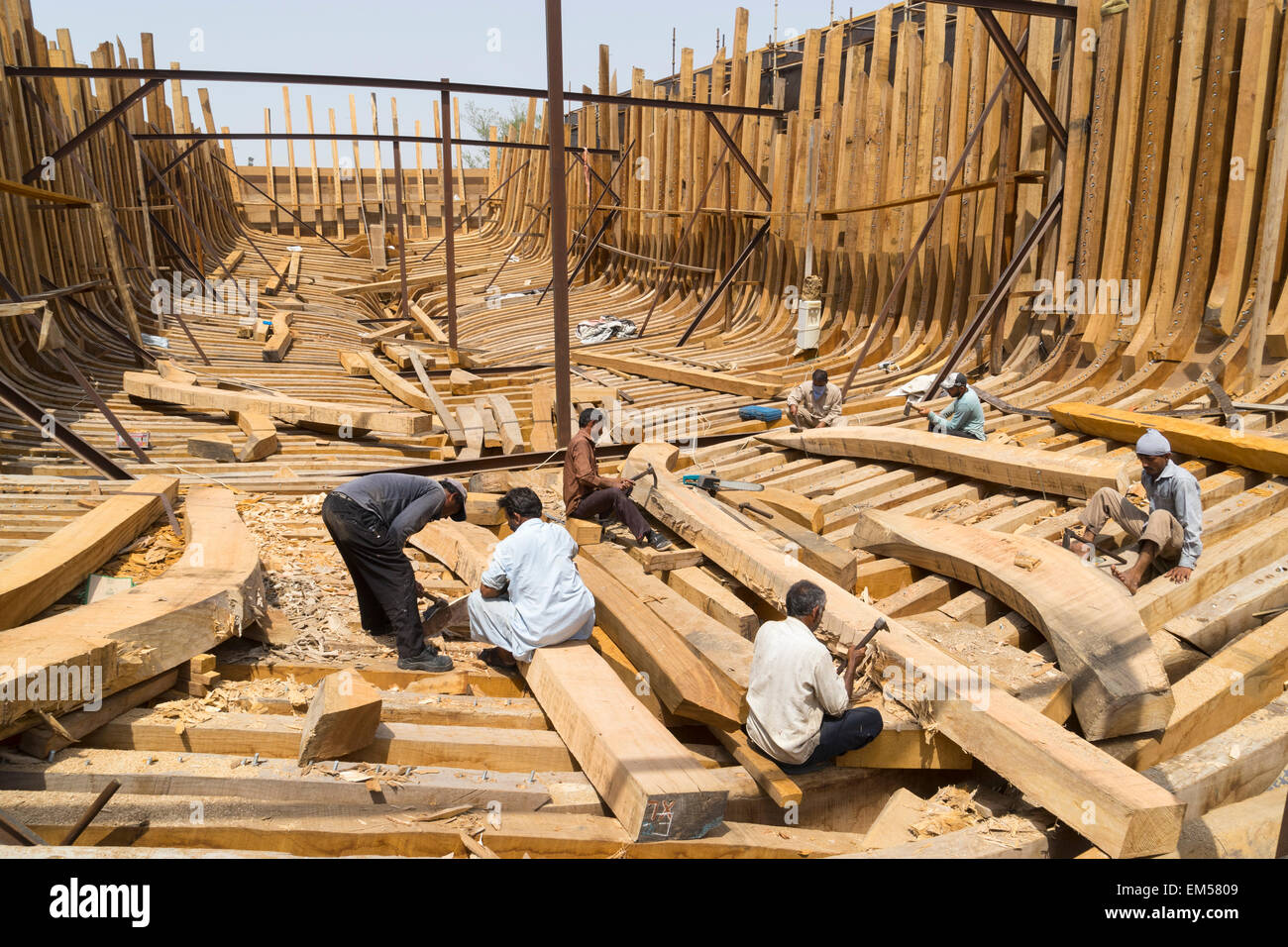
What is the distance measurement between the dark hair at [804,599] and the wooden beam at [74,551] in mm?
3525

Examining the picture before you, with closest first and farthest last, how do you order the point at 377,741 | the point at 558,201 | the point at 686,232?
1. the point at 377,741
2. the point at 558,201
3. the point at 686,232

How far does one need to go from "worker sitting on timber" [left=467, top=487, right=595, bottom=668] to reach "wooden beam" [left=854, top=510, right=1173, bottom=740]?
2113 mm

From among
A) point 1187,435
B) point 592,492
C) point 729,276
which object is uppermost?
point 729,276

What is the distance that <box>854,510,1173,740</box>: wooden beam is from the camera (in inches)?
157

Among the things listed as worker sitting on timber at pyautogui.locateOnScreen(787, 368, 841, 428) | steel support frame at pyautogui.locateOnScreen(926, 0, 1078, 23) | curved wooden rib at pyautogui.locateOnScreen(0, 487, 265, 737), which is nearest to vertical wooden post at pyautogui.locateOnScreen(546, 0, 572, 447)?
worker sitting on timber at pyautogui.locateOnScreen(787, 368, 841, 428)

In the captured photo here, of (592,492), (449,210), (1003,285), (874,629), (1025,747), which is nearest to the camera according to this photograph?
(1025,747)

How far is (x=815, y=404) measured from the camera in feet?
31.0

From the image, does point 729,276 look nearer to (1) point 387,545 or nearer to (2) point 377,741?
(1) point 387,545

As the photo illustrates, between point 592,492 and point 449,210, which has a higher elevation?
point 449,210

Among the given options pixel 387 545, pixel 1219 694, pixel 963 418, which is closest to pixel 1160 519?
pixel 1219 694

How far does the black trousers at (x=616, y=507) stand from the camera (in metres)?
6.61

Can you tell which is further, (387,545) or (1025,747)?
(387,545)

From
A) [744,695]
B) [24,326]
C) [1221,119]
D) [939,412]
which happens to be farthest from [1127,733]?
[24,326]

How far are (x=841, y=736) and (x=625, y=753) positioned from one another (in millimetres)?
1020
